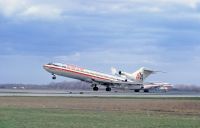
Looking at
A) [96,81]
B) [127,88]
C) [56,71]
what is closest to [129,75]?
[127,88]

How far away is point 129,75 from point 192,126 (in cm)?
12199

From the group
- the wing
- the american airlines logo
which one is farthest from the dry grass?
the american airlines logo

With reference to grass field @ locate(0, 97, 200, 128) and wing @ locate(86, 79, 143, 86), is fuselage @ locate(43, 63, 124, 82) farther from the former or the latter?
grass field @ locate(0, 97, 200, 128)

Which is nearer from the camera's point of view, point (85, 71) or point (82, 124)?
point (82, 124)

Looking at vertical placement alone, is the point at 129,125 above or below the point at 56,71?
below

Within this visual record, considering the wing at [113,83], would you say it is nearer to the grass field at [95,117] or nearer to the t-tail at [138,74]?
the t-tail at [138,74]

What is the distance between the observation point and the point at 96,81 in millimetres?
134625

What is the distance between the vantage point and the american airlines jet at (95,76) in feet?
422

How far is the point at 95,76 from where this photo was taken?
133500mm

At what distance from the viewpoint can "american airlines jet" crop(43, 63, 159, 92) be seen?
12862cm

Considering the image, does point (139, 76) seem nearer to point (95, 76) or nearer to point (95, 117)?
point (95, 76)

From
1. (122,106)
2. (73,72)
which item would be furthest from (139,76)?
(122,106)

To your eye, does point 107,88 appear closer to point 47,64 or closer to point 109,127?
point 47,64

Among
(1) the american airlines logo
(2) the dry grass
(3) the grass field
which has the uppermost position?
(1) the american airlines logo
